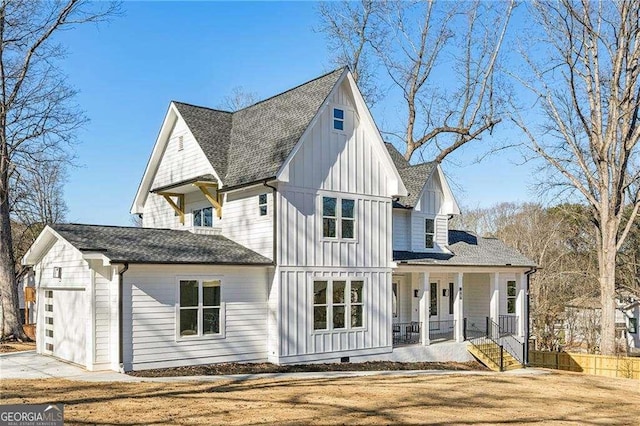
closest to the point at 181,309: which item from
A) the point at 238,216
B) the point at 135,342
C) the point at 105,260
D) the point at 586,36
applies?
the point at 135,342

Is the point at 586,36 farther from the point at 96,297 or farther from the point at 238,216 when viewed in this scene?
the point at 96,297

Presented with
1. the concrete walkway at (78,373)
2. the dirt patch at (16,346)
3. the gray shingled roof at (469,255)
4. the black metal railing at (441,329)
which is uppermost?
the gray shingled roof at (469,255)

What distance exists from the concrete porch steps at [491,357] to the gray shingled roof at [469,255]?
3.21 metres

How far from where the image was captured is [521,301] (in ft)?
85.9

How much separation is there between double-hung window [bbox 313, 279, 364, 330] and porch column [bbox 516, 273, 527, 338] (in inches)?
372

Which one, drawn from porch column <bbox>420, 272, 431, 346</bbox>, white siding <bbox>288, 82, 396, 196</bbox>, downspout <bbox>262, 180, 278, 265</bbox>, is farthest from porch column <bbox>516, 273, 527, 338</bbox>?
downspout <bbox>262, 180, 278, 265</bbox>

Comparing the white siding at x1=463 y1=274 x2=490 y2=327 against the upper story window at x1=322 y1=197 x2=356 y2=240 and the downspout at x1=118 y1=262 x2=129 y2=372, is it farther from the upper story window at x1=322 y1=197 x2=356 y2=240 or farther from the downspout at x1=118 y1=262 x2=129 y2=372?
the downspout at x1=118 y1=262 x2=129 y2=372

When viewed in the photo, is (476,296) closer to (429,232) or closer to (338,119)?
(429,232)

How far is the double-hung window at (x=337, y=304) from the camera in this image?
1889 centimetres

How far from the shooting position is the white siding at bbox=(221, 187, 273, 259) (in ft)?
59.8

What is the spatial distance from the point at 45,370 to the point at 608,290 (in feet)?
73.6

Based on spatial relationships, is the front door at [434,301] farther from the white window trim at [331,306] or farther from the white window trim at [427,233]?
the white window trim at [331,306]

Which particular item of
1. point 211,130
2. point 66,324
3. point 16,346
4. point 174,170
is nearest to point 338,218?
point 211,130

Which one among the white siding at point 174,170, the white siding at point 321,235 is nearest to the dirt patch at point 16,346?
the white siding at point 174,170
